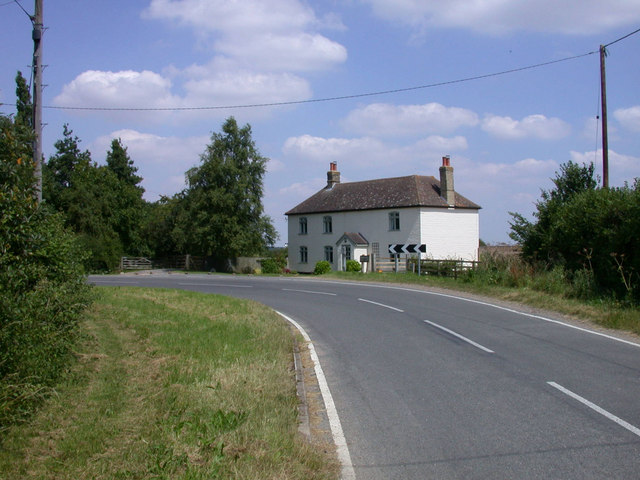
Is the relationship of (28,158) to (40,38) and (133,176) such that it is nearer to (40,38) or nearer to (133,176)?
(40,38)

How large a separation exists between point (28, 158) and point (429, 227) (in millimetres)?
43110

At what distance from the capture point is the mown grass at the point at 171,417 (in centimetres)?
507

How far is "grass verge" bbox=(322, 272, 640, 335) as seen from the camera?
13.8m

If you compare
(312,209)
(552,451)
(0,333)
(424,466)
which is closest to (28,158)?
(0,333)

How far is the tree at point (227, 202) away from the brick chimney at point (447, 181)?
16.7m

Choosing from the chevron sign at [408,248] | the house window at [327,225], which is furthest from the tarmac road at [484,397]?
the house window at [327,225]

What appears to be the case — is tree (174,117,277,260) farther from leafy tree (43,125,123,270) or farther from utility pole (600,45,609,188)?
utility pole (600,45,609,188)

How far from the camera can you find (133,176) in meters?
77.6

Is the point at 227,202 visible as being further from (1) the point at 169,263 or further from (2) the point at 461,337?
(2) the point at 461,337

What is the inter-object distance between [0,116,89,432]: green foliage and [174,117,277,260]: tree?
1702 inches

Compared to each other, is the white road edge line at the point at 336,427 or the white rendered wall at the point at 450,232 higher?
the white rendered wall at the point at 450,232

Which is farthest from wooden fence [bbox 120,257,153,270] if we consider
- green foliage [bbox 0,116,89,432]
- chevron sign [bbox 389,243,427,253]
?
green foliage [bbox 0,116,89,432]

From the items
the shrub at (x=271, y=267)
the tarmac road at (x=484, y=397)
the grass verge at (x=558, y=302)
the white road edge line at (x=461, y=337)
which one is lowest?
the tarmac road at (x=484, y=397)

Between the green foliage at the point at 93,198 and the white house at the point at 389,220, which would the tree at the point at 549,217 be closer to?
the white house at the point at 389,220
